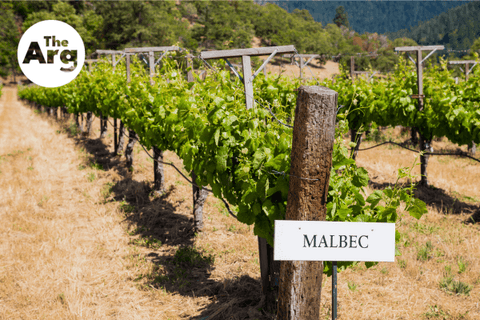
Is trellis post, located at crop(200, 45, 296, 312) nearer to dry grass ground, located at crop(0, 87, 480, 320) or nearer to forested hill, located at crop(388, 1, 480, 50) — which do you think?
dry grass ground, located at crop(0, 87, 480, 320)

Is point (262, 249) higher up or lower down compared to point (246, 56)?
lower down

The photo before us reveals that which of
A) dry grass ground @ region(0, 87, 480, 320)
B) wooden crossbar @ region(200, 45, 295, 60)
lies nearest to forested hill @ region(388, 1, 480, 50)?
dry grass ground @ region(0, 87, 480, 320)

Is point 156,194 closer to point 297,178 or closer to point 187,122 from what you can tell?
point 187,122

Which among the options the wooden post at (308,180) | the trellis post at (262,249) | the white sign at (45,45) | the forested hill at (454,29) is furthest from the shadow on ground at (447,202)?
the forested hill at (454,29)

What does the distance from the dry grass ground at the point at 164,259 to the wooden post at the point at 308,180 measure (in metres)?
1.53

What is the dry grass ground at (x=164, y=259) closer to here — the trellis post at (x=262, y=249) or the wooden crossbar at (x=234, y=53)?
the trellis post at (x=262, y=249)

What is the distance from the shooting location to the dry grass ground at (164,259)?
3836mm

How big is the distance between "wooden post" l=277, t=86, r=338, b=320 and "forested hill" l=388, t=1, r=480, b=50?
15166 centimetres

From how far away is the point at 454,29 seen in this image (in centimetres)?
14862

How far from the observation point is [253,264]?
4754 mm

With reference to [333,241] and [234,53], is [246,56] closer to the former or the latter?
[234,53]

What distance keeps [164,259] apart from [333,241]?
3709 millimetres

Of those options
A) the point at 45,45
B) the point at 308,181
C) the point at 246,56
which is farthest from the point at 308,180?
the point at 45,45

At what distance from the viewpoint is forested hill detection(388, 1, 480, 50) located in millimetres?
134125
